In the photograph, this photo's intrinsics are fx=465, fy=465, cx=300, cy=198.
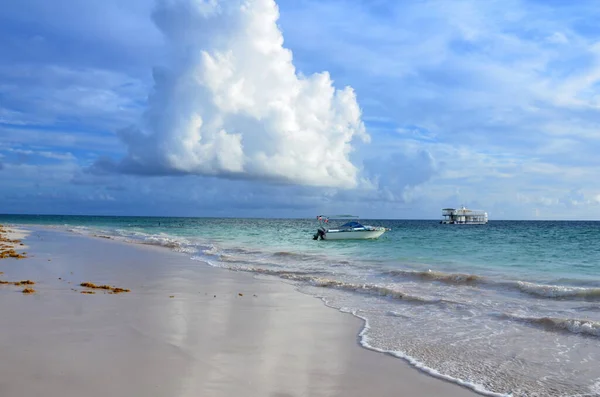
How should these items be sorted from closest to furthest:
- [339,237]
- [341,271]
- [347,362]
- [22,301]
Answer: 1. [347,362]
2. [22,301]
3. [341,271]
4. [339,237]

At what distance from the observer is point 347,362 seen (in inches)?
311

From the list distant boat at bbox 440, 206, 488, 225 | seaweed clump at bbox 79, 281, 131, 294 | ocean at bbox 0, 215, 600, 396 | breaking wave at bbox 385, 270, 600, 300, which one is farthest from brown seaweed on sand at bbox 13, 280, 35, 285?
distant boat at bbox 440, 206, 488, 225

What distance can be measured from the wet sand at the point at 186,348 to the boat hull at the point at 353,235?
38777 mm

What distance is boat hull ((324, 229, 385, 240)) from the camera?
53469 millimetres

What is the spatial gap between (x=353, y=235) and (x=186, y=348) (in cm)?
4718

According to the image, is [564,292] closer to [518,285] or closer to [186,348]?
[518,285]

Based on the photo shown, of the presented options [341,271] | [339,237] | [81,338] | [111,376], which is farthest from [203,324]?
[339,237]

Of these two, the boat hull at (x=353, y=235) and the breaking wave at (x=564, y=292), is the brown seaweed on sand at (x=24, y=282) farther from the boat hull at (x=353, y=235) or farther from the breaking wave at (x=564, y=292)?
the boat hull at (x=353, y=235)

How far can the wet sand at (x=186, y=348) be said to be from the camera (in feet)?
20.9

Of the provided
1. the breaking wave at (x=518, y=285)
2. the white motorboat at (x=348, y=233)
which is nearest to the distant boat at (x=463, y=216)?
the white motorboat at (x=348, y=233)

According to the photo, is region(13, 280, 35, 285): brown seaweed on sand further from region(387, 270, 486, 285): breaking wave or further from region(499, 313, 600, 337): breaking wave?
region(387, 270, 486, 285): breaking wave

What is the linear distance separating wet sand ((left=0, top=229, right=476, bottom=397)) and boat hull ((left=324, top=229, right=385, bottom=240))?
3878 centimetres

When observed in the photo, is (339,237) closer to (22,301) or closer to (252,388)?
(22,301)

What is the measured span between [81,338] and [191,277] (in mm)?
10300
